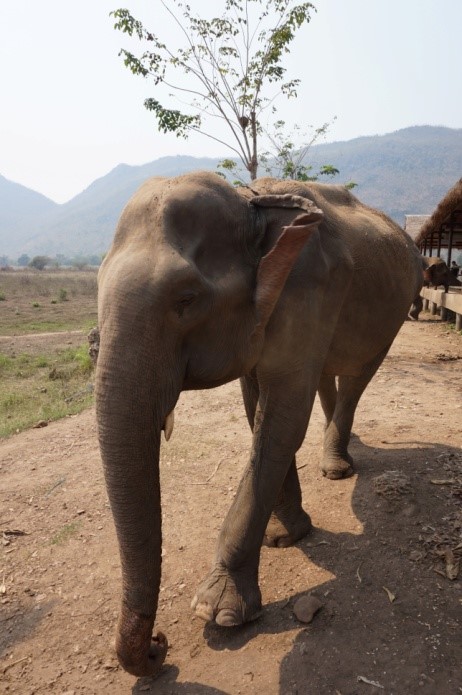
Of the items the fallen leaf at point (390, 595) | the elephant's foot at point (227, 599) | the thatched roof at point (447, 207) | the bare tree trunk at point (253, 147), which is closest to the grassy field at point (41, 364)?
the elephant's foot at point (227, 599)

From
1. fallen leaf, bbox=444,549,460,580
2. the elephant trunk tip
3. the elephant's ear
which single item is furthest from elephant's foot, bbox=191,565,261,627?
the elephant's ear

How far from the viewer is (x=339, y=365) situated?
156 inches

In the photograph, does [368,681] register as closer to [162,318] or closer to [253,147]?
[162,318]

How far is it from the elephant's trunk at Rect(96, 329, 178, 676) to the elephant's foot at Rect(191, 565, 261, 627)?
680 millimetres

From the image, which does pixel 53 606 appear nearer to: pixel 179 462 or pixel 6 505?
pixel 6 505

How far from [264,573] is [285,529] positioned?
0.38 meters

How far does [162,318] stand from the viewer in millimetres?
2215

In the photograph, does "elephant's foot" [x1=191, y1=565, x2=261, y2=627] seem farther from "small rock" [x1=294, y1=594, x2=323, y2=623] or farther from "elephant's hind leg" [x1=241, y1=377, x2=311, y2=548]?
"elephant's hind leg" [x1=241, y1=377, x2=311, y2=548]

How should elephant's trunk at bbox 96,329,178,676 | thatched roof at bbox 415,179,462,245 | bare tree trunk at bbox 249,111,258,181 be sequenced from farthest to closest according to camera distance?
bare tree trunk at bbox 249,111,258,181
thatched roof at bbox 415,179,462,245
elephant's trunk at bbox 96,329,178,676

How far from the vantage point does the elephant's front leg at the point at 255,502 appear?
3.04 m

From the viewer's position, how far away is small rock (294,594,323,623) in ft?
10.0

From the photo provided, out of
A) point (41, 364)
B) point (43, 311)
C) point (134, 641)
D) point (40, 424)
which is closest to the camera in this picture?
point (134, 641)

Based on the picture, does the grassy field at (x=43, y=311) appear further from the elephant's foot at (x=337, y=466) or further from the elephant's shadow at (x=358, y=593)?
the elephant's shadow at (x=358, y=593)

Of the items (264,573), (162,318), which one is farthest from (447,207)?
(162,318)
